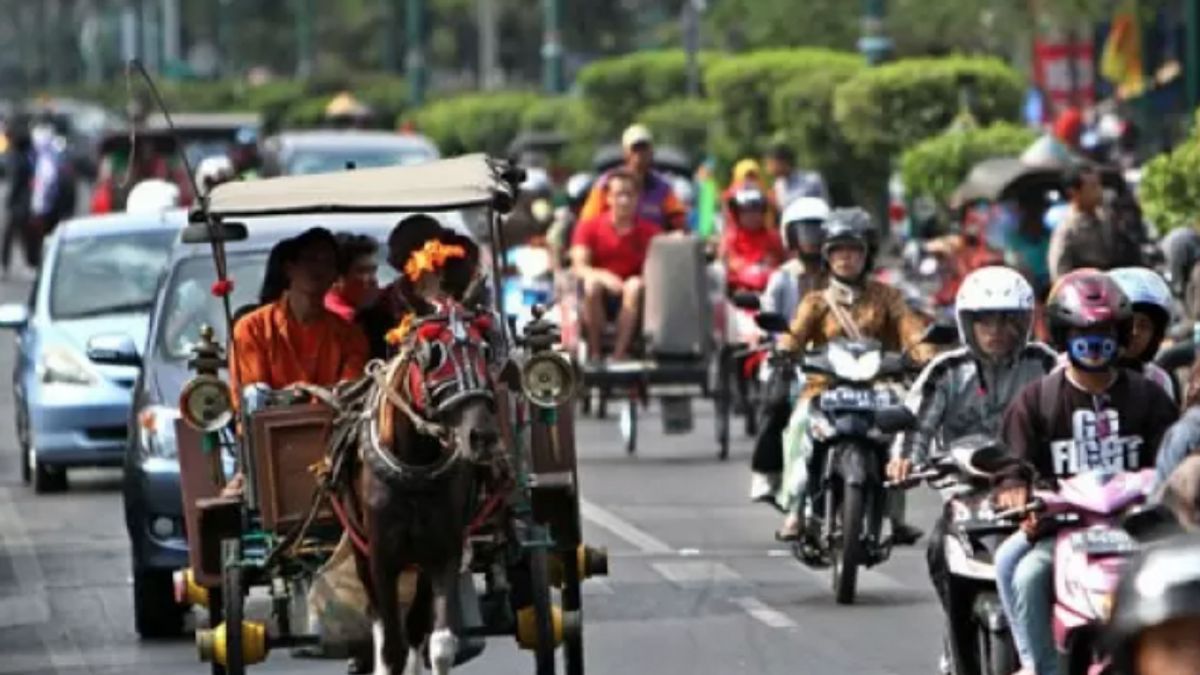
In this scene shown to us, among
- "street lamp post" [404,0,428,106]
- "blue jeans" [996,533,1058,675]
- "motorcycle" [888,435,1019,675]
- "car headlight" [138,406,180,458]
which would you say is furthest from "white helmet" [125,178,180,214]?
"street lamp post" [404,0,428,106]

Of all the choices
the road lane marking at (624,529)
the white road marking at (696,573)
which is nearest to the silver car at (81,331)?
the road lane marking at (624,529)

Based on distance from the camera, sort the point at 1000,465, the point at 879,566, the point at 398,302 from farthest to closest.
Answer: the point at 879,566 < the point at 398,302 < the point at 1000,465

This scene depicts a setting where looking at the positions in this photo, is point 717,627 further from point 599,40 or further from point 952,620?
point 599,40

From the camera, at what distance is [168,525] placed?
14.5m

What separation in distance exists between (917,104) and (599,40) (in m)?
42.9

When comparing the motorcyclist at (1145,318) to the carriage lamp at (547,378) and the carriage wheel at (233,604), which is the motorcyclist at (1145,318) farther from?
the carriage wheel at (233,604)

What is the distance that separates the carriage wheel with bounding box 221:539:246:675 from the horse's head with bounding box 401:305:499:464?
39.4 inches

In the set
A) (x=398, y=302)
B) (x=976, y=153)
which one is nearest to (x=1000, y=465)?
(x=398, y=302)

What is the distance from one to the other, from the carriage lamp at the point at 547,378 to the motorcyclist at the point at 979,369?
128 centimetres

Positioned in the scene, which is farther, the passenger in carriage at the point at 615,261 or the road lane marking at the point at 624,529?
the passenger in carriage at the point at 615,261

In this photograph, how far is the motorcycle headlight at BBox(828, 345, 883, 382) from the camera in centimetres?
1535

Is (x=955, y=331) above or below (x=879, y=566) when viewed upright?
above

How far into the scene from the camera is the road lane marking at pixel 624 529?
17.7m

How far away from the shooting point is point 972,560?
34.4 feet
